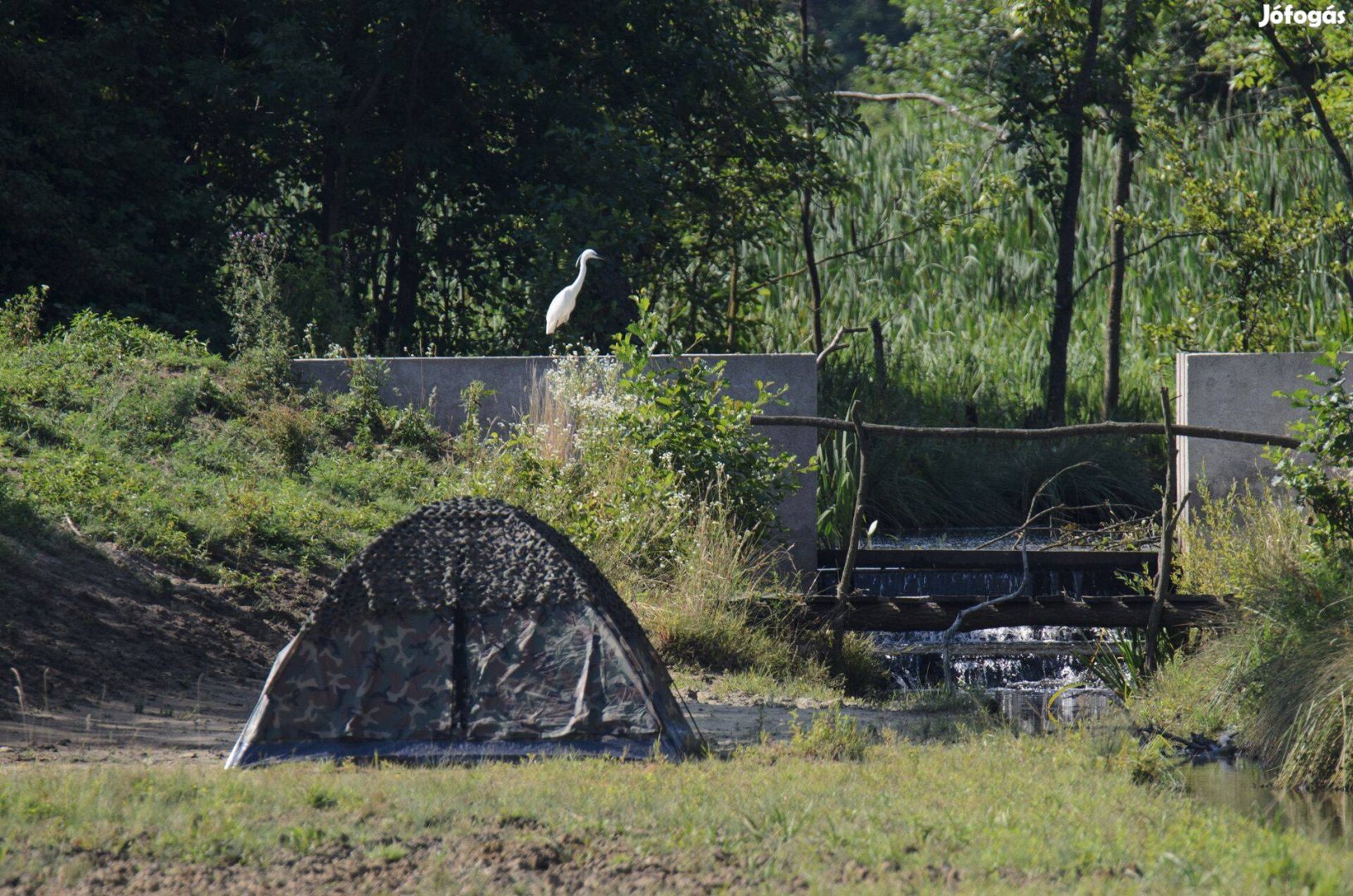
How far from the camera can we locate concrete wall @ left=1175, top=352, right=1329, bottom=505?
11.8 metres

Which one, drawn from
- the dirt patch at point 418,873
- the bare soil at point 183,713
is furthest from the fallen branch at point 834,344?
the dirt patch at point 418,873

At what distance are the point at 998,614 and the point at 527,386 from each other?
15.0ft

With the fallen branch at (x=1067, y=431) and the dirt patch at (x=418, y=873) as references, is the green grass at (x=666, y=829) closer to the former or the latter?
the dirt patch at (x=418, y=873)

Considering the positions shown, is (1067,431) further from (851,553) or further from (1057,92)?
(1057,92)

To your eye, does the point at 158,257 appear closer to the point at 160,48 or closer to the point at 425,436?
the point at 160,48

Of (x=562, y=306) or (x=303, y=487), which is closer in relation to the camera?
(x=303, y=487)

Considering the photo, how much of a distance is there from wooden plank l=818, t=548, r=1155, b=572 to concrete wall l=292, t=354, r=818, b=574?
1.80ft

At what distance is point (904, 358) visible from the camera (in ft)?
65.9

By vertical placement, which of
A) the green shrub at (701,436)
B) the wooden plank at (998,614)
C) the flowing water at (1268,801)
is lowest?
the flowing water at (1268,801)

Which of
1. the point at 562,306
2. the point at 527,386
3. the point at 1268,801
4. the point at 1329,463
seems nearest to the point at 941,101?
the point at 562,306

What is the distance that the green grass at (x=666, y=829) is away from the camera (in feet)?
16.3

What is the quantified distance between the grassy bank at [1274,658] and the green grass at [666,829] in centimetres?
149

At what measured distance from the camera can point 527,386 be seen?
41.7 ft

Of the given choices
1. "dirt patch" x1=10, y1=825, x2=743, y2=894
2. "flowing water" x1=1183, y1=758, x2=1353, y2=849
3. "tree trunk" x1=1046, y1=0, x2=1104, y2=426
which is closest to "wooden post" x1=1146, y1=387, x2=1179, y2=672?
"flowing water" x1=1183, y1=758, x2=1353, y2=849
